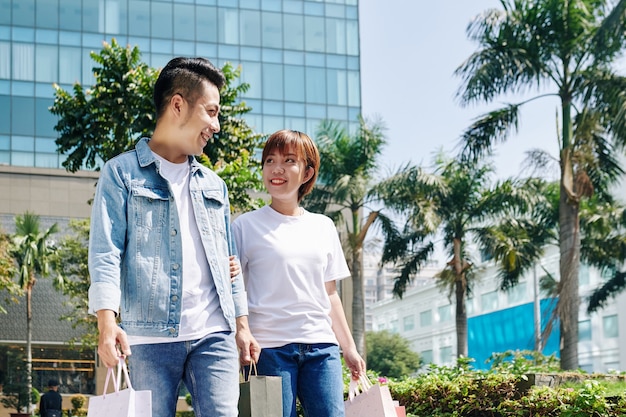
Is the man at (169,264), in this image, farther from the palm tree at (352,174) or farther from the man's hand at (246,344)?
the palm tree at (352,174)

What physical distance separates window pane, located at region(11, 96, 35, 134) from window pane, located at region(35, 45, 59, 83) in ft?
4.89

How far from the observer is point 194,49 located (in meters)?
46.3

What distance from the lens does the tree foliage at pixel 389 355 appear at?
74.6 m

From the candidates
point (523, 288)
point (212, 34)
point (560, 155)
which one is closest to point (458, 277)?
point (560, 155)

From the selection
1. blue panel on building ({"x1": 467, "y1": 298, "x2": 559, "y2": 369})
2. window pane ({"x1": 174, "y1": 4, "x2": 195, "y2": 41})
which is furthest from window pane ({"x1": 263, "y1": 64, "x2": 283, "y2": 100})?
blue panel on building ({"x1": 467, "y1": 298, "x2": 559, "y2": 369})

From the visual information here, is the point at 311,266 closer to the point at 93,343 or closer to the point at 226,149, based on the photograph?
the point at 226,149

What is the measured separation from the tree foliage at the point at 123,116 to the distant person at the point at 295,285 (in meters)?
14.6

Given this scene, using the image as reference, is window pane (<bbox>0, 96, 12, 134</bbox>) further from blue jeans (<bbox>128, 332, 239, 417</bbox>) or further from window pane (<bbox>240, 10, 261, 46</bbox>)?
blue jeans (<bbox>128, 332, 239, 417</bbox>)

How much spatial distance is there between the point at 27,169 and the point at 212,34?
37.8 ft

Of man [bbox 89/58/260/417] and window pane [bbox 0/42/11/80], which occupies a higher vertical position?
window pane [bbox 0/42/11/80]

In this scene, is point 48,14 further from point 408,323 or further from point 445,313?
point 408,323

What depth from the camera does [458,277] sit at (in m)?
31.6

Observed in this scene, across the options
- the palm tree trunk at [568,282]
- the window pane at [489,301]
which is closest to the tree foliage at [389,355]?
the window pane at [489,301]

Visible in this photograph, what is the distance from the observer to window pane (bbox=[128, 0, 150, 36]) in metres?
45.7
